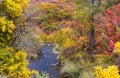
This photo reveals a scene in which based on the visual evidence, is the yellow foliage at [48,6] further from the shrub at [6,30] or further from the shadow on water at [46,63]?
the shrub at [6,30]

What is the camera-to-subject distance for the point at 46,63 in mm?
37438

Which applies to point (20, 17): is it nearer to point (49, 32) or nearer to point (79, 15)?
point (79, 15)

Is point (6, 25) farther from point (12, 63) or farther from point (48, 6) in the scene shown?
point (48, 6)

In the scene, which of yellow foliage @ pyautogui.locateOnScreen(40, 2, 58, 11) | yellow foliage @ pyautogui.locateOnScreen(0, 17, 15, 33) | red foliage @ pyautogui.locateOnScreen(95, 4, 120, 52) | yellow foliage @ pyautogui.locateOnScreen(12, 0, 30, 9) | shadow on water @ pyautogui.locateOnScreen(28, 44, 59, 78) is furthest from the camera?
yellow foliage @ pyautogui.locateOnScreen(40, 2, 58, 11)

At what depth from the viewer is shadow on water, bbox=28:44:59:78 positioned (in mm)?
33875

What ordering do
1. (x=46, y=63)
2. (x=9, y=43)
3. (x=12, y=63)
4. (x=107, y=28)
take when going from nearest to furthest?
(x=12, y=63) → (x=9, y=43) → (x=107, y=28) → (x=46, y=63)

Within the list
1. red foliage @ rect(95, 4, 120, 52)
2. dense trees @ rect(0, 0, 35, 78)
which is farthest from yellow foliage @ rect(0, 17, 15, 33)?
red foliage @ rect(95, 4, 120, 52)

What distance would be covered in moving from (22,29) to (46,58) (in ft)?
57.2

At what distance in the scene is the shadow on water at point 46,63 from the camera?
33.9 meters

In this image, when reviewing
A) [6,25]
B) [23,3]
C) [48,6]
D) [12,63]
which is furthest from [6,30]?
[48,6]

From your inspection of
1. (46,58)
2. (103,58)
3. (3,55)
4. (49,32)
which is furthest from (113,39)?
(49,32)

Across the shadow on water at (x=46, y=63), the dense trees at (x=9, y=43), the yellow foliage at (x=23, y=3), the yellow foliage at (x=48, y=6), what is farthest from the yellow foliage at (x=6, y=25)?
the yellow foliage at (x=48, y=6)

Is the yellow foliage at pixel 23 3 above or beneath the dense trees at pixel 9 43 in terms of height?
above

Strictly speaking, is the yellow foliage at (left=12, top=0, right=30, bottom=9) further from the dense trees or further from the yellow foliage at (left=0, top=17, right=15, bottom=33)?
the yellow foliage at (left=0, top=17, right=15, bottom=33)
